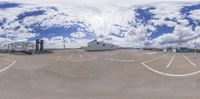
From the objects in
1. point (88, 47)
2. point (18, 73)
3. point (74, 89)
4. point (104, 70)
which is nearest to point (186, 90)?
point (74, 89)

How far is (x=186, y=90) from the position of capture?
32.4m

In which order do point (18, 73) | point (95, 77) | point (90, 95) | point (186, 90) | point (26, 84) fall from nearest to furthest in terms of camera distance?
point (90, 95)
point (186, 90)
point (26, 84)
point (95, 77)
point (18, 73)

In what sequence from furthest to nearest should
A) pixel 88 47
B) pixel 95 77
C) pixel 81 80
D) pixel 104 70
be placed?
pixel 88 47 < pixel 104 70 < pixel 95 77 < pixel 81 80

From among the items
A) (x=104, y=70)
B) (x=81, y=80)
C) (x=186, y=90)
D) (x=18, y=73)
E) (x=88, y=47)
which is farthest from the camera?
(x=88, y=47)

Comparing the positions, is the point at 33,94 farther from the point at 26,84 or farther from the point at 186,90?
the point at 186,90

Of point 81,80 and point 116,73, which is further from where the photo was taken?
point 116,73

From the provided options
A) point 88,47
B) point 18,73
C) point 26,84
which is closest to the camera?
point 26,84

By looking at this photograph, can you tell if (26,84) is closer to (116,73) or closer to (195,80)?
(116,73)

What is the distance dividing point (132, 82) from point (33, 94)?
11623 mm

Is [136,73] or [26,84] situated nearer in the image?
[26,84]

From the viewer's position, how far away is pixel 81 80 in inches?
1561

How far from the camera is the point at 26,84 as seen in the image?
36250mm

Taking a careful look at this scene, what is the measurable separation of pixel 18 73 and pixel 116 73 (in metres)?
11.9

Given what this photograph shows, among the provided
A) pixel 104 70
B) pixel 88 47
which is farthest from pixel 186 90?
pixel 88 47
